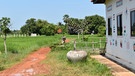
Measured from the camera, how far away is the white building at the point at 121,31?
1270 cm

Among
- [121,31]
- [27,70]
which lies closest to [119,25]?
[121,31]

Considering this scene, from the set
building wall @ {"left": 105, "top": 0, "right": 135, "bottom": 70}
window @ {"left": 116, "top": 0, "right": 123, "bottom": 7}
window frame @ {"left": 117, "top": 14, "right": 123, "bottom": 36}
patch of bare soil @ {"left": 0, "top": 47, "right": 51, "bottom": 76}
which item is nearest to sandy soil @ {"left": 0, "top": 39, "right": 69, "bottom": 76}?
patch of bare soil @ {"left": 0, "top": 47, "right": 51, "bottom": 76}

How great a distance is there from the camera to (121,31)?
14672 mm

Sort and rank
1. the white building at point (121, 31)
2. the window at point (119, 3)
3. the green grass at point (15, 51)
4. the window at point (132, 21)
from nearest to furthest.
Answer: the window at point (132, 21), the white building at point (121, 31), the window at point (119, 3), the green grass at point (15, 51)

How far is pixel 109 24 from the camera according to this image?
18094 millimetres

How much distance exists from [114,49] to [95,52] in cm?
485

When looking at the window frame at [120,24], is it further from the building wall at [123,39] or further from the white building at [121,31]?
the building wall at [123,39]

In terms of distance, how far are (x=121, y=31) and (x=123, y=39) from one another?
584 mm

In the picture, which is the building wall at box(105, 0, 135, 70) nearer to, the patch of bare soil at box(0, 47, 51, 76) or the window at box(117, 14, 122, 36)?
the window at box(117, 14, 122, 36)

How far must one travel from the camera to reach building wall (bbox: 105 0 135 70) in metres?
12.9

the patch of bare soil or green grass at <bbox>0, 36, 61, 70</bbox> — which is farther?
green grass at <bbox>0, 36, 61, 70</bbox>

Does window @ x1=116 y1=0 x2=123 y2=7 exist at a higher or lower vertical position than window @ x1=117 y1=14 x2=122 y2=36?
higher

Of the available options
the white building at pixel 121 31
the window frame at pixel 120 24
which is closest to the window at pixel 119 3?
the white building at pixel 121 31

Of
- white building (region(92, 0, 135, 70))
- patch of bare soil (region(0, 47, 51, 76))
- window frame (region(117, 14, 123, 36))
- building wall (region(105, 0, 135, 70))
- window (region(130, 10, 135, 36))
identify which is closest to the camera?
window (region(130, 10, 135, 36))
